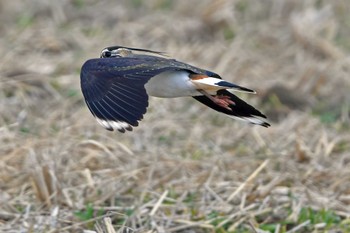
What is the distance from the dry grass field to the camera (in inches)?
196

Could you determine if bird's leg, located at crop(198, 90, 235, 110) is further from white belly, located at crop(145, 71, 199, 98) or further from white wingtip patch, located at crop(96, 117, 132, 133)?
white wingtip patch, located at crop(96, 117, 132, 133)

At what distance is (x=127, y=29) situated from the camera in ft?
28.7

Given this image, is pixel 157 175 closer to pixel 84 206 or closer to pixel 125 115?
pixel 84 206

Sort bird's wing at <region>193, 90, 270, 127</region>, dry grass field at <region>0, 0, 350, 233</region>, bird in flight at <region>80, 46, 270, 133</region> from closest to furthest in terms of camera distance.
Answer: bird in flight at <region>80, 46, 270, 133</region>
bird's wing at <region>193, 90, 270, 127</region>
dry grass field at <region>0, 0, 350, 233</region>

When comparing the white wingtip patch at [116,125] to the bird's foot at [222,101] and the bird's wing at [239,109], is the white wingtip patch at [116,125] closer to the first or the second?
the bird's foot at [222,101]

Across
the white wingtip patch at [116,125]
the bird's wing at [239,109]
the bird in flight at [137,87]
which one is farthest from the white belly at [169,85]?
the white wingtip patch at [116,125]

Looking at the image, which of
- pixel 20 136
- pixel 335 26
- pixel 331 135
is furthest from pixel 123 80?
pixel 335 26

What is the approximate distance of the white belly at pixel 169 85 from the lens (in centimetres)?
437

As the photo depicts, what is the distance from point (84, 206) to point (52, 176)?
0.72 ft

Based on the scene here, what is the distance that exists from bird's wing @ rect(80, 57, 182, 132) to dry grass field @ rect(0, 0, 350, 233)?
49cm

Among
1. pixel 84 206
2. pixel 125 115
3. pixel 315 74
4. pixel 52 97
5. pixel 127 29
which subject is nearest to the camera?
pixel 125 115

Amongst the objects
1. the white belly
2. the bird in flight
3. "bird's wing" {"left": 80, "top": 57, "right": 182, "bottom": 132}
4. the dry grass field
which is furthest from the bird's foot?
the dry grass field

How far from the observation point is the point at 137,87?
407cm

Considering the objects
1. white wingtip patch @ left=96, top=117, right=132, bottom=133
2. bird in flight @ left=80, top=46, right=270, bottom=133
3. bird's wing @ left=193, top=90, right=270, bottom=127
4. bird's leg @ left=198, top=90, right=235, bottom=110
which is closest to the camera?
white wingtip patch @ left=96, top=117, right=132, bottom=133
